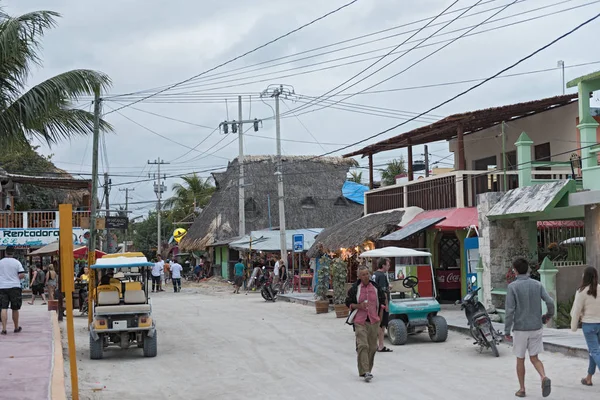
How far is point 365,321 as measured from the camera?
11.5 m

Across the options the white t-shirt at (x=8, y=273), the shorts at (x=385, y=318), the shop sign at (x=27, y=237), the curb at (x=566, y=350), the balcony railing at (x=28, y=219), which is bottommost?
the curb at (x=566, y=350)

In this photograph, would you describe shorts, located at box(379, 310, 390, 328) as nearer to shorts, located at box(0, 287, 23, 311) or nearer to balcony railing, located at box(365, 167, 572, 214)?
balcony railing, located at box(365, 167, 572, 214)

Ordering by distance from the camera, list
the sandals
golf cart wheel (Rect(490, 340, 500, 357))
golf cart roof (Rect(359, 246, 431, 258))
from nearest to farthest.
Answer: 1. the sandals
2. golf cart wheel (Rect(490, 340, 500, 357))
3. golf cart roof (Rect(359, 246, 431, 258))

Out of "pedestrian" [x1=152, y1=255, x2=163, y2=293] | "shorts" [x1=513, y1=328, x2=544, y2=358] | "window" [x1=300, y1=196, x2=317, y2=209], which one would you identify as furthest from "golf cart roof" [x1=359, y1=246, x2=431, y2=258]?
"window" [x1=300, y1=196, x2=317, y2=209]

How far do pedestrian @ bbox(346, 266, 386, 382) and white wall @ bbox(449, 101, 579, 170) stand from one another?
1161cm

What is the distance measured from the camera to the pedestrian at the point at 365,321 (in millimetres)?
11297

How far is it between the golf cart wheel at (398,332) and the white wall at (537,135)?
8606mm

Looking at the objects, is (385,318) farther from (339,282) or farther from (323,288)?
(323,288)

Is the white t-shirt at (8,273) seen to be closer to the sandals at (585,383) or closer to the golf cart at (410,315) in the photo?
the golf cart at (410,315)

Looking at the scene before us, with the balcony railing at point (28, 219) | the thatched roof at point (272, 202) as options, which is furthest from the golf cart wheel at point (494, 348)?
the thatched roof at point (272, 202)

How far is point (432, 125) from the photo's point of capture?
23.8 meters

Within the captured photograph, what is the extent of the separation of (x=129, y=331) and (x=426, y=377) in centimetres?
608

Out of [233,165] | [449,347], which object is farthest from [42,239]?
[449,347]

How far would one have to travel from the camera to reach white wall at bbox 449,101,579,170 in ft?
76.9
